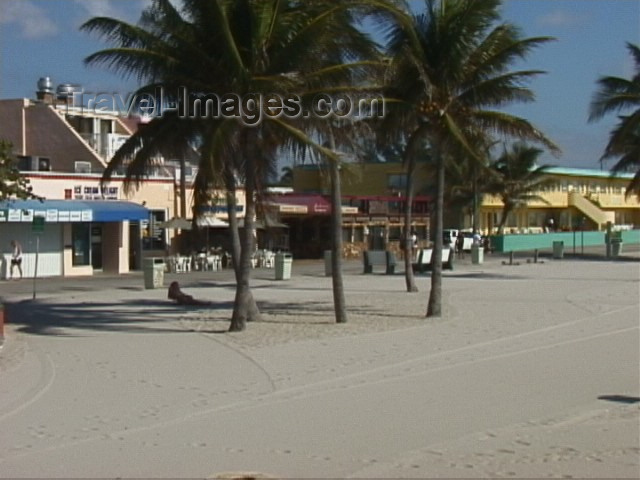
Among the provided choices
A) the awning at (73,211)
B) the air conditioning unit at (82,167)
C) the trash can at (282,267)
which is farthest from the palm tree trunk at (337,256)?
the air conditioning unit at (82,167)

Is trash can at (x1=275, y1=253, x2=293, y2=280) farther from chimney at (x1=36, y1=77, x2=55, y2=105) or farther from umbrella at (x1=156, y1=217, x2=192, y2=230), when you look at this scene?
chimney at (x1=36, y1=77, x2=55, y2=105)

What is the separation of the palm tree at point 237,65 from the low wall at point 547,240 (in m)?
40.2

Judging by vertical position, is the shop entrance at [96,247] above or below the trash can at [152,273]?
above

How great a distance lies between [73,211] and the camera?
3538 centimetres

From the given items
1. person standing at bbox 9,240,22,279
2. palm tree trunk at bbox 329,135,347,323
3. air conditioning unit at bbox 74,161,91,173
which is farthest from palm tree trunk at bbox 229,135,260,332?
air conditioning unit at bbox 74,161,91,173

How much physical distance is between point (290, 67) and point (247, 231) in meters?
3.33

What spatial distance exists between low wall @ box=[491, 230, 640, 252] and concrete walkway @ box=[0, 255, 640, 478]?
38481 millimetres

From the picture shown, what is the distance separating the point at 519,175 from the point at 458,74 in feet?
137

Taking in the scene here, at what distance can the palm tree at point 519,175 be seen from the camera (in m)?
59.6

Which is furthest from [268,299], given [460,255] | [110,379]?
[460,255]

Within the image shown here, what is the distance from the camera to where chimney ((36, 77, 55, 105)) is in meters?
45.8

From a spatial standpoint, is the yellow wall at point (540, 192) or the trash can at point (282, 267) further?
the yellow wall at point (540, 192)

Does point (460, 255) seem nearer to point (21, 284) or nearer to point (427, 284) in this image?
point (427, 284)

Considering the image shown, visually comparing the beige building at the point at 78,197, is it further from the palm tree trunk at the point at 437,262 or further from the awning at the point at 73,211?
the palm tree trunk at the point at 437,262
